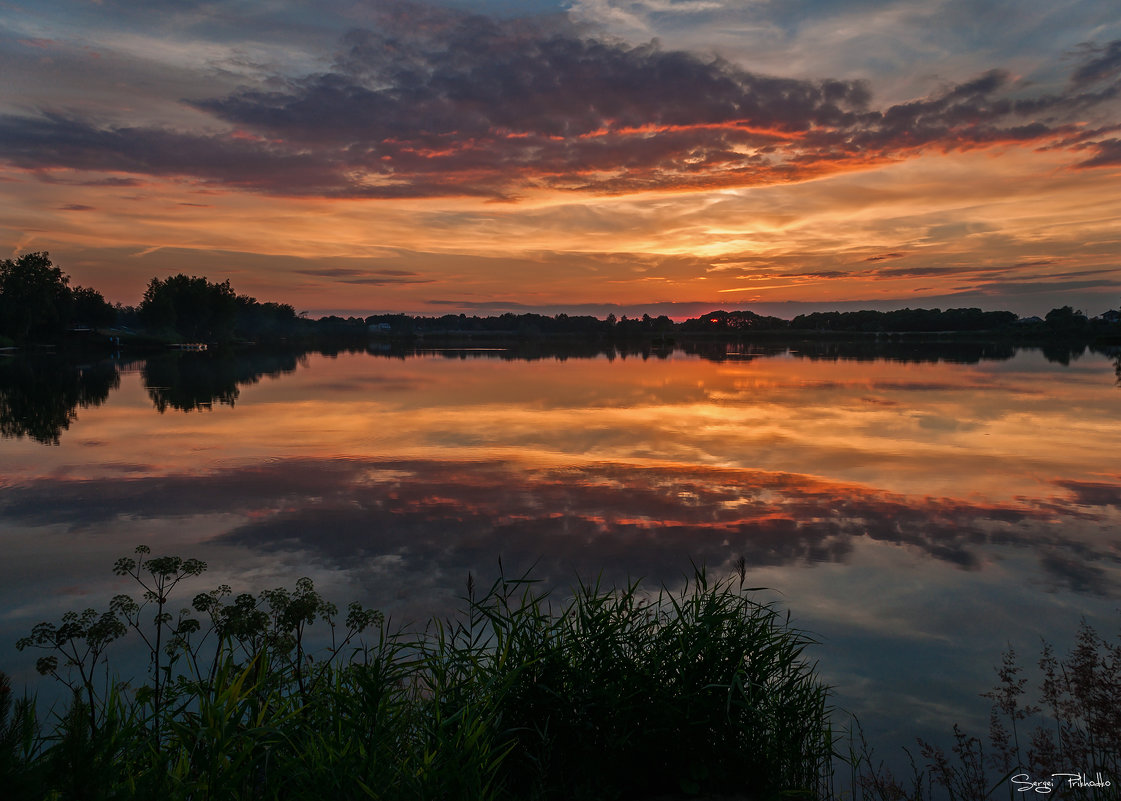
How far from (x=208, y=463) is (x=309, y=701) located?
18.6 m

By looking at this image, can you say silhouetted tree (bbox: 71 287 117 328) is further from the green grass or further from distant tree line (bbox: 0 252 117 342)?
the green grass

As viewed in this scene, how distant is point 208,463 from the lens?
2325 centimetres

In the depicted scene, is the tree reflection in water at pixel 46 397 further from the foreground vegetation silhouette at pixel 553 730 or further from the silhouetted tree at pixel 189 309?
the silhouetted tree at pixel 189 309

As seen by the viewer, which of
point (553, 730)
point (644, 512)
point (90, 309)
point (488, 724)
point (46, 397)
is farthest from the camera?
point (90, 309)

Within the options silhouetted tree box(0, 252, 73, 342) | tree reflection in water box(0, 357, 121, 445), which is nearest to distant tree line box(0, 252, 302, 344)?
silhouetted tree box(0, 252, 73, 342)

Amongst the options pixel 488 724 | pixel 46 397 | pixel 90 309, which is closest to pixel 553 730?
pixel 488 724

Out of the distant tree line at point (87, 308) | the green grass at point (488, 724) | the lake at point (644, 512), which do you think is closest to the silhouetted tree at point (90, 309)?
the distant tree line at point (87, 308)

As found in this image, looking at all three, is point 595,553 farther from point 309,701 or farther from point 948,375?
point 948,375

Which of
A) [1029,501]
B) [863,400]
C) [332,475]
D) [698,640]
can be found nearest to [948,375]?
[863,400]

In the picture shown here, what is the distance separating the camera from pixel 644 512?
1692 centimetres

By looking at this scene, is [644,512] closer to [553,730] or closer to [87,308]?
[553,730]

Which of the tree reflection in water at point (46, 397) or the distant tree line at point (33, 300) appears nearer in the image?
the tree reflection in water at point (46, 397)

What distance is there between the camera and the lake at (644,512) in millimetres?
11086

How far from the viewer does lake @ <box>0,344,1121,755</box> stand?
1109 centimetres
